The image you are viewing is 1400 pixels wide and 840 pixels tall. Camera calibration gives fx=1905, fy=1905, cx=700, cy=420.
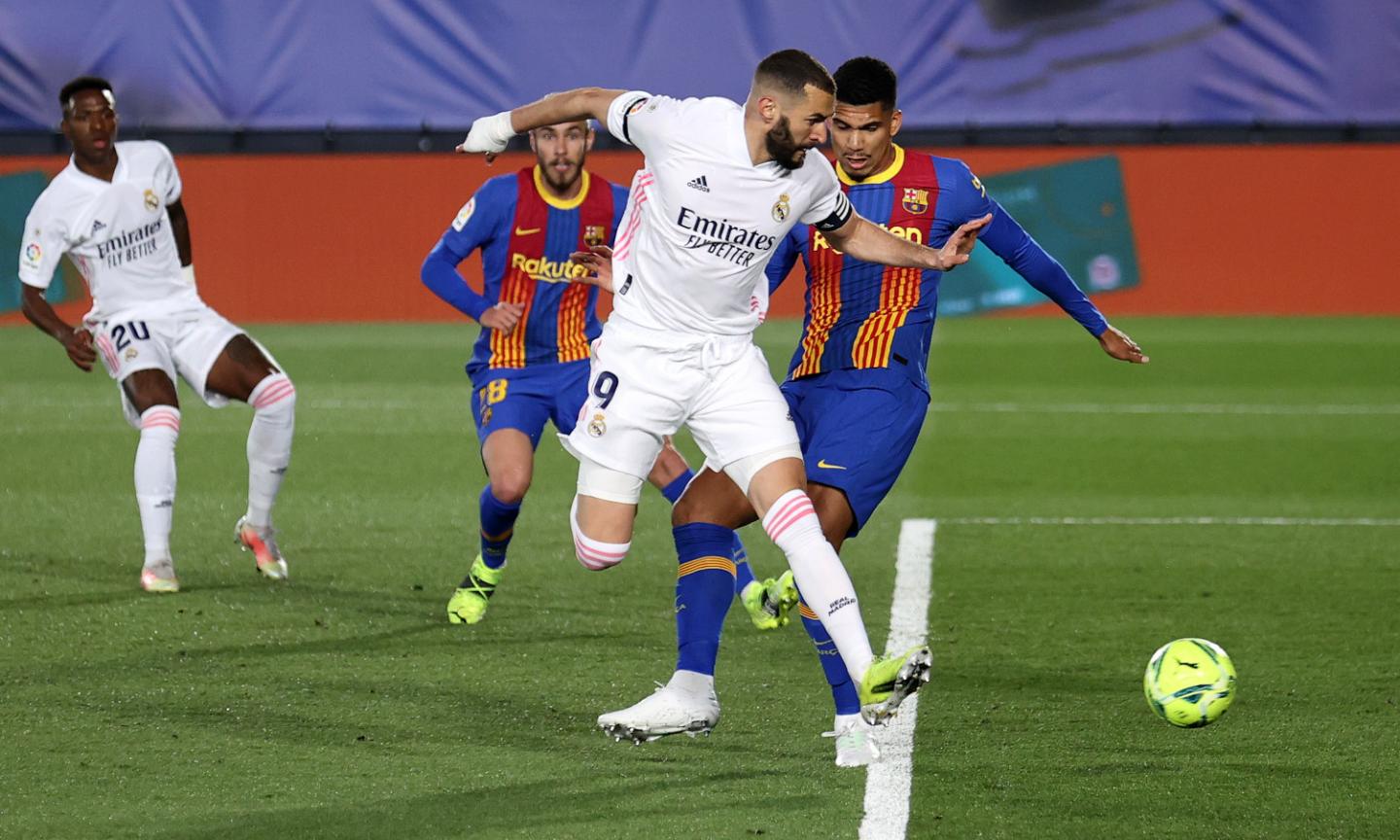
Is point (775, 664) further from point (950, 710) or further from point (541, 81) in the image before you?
point (541, 81)

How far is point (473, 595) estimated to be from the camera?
6.74m

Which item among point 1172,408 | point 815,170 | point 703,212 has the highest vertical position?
point 1172,408

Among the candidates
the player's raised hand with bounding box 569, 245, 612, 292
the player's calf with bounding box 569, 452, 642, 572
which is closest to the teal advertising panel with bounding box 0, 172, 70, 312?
the player's raised hand with bounding box 569, 245, 612, 292

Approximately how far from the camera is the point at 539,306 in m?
7.07

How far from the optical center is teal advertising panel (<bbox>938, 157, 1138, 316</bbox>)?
1861 centimetres

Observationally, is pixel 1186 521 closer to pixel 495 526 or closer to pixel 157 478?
pixel 495 526

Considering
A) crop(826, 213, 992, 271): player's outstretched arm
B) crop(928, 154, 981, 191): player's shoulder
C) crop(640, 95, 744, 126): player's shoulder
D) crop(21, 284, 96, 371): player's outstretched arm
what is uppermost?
crop(928, 154, 981, 191): player's shoulder

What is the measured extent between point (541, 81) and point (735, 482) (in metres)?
15.1

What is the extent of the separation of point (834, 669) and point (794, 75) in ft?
5.04

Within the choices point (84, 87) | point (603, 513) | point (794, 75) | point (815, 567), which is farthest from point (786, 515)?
point (84, 87)

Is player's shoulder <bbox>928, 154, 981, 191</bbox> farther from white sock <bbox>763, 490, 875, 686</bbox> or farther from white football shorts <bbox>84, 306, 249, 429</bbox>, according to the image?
white football shorts <bbox>84, 306, 249, 429</bbox>

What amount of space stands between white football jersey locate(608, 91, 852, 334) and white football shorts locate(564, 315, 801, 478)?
0.06 meters

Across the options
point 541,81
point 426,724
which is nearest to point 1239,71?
point 541,81

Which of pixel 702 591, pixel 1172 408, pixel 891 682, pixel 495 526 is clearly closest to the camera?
pixel 891 682
